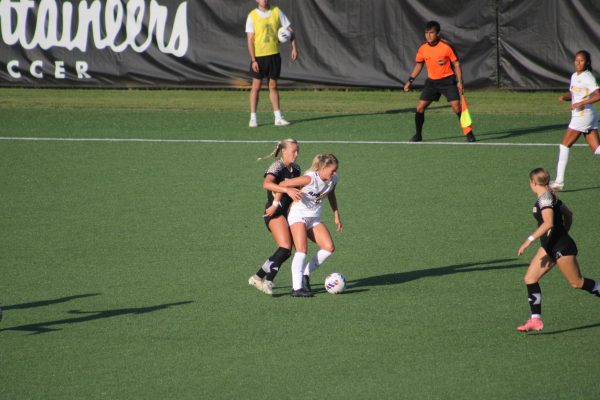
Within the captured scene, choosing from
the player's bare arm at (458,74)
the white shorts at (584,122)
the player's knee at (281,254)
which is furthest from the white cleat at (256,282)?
the player's bare arm at (458,74)

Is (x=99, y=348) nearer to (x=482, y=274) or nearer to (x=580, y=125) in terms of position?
(x=482, y=274)

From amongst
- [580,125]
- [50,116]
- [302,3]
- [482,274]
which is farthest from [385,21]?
[482,274]

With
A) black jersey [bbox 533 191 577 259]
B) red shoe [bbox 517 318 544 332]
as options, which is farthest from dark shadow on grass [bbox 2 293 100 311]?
black jersey [bbox 533 191 577 259]

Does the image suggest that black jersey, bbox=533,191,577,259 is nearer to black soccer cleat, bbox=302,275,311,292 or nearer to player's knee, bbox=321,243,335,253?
player's knee, bbox=321,243,335,253

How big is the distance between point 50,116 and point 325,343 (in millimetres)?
15284

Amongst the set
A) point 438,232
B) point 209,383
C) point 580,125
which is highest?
point 580,125

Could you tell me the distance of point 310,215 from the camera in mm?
10633

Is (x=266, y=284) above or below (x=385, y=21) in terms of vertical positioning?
below

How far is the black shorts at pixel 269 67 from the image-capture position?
66.7 feet

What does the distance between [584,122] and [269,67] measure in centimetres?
738

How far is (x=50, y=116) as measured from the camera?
2280 centimetres

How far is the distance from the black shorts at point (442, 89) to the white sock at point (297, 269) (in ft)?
29.4

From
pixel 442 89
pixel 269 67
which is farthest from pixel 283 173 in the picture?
pixel 269 67

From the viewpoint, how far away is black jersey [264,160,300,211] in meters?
10.6
